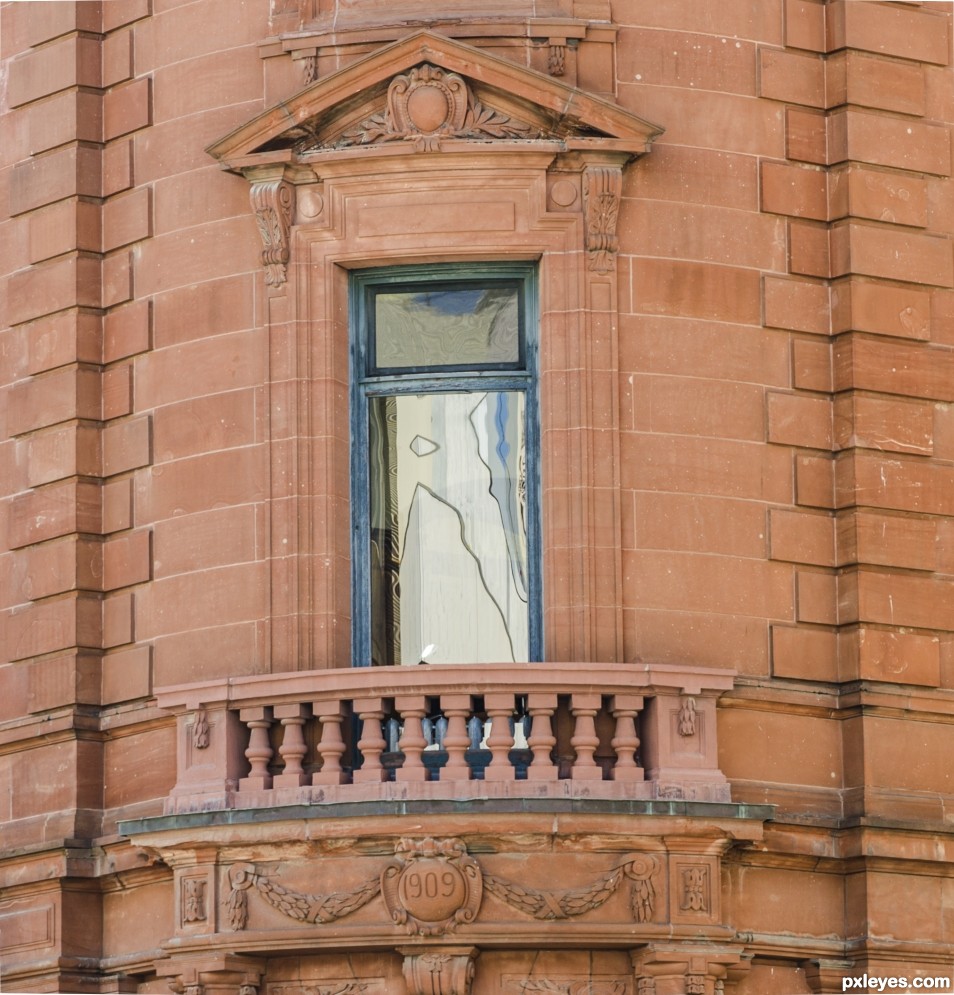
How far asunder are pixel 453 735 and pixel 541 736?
660 millimetres

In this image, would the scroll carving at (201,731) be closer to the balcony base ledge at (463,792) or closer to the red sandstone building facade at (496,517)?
the red sandstone building facade at (496,517)

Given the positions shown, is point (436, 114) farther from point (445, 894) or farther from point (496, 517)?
point (445, 894)

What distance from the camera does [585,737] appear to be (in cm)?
2569

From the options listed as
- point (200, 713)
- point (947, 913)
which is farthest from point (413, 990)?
point (947, 913)

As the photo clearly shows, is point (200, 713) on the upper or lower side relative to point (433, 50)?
lower

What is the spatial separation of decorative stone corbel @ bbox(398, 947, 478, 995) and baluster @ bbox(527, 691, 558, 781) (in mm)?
1401

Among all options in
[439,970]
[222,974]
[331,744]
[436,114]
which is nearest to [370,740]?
[331,744]

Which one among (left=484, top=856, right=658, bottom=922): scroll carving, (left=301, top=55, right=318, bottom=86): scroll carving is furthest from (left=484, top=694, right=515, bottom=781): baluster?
(left=301, top=55, right=318, bottom=86): scroll carving

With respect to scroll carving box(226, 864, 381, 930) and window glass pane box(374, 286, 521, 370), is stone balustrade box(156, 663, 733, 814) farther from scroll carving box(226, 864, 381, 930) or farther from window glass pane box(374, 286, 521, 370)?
window glass pane box(374, 286, 521, 370)

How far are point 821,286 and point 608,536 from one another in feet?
9.59

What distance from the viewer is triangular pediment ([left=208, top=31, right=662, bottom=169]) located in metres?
26.8

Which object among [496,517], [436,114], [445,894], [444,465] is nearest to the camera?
[445,894]

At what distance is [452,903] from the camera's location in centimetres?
2522

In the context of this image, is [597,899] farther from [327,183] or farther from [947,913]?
[327,183]
